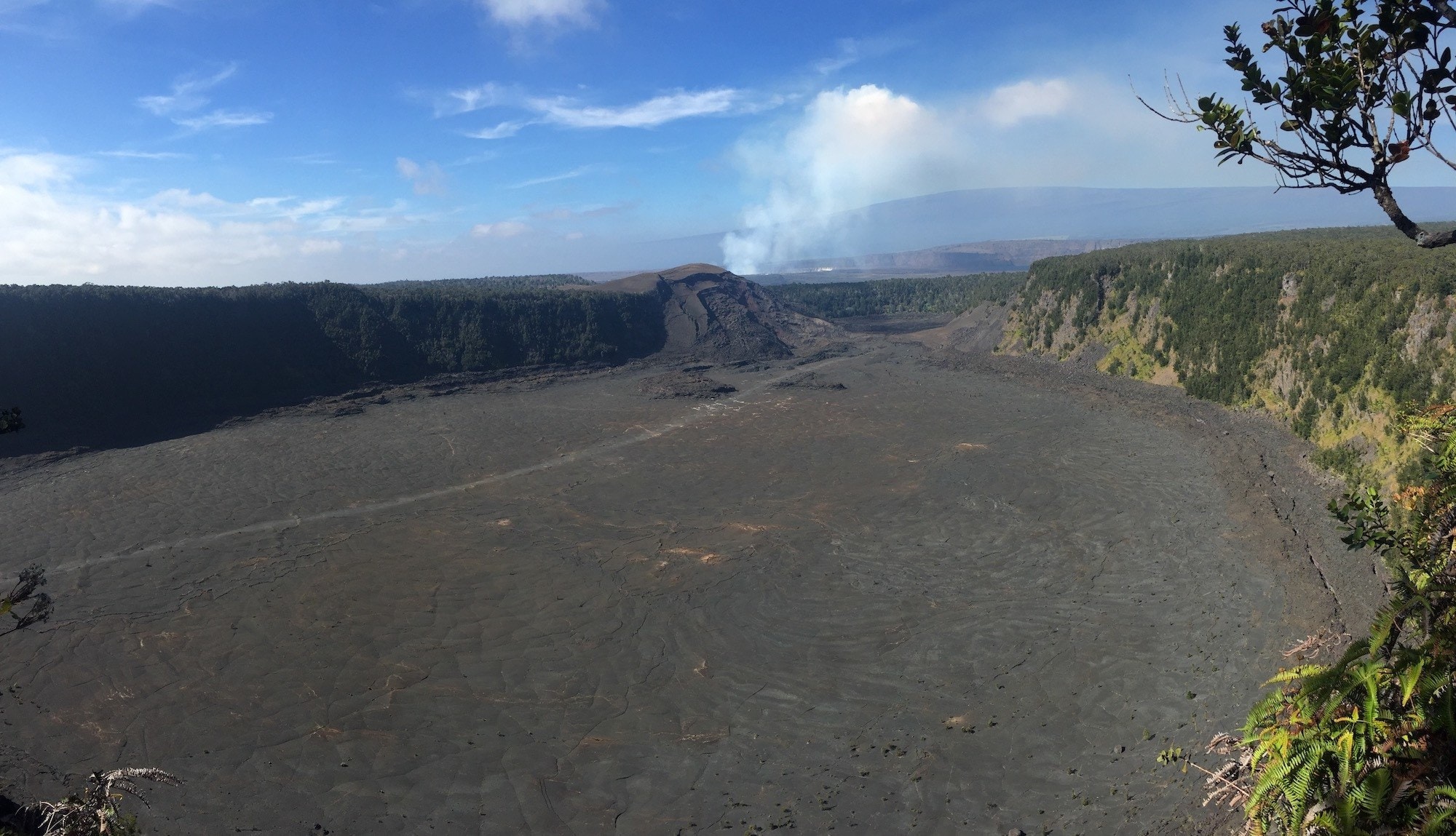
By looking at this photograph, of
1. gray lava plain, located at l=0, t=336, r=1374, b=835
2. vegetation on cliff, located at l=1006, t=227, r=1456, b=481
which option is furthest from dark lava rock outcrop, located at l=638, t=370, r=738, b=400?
vegetation on cliff, located at l=1006, t=227, r=1456, b=481

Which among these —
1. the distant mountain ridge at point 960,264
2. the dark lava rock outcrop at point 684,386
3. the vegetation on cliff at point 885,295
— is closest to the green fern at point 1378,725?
the dark lava rock outcrop at point 684,386

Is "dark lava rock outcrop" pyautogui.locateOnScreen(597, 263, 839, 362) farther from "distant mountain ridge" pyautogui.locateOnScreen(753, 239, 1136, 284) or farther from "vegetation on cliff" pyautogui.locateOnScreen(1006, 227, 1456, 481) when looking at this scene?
"distant mountain ridge" pyautogui.locateOnScreen(753, 239, 1136, 284)

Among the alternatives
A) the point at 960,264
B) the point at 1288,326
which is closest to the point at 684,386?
the point at 1288,326

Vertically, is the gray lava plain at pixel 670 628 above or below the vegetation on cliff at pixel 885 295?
below

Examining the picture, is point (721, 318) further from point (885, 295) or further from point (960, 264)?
point (960, 264)

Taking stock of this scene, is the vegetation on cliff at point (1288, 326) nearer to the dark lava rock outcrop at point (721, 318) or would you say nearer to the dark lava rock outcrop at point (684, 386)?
the dark lava rock outcrop at point (721, 318)

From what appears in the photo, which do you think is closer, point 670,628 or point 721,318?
point 670,628

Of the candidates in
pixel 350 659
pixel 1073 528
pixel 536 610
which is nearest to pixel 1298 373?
pixel 1073 528

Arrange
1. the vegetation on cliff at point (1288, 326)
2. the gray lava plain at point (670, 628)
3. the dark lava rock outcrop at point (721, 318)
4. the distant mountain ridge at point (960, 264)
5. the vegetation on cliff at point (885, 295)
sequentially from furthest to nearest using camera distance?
1. the distant mountain ridge at point (960, 264)
2. the vegetation on cliff at point (885, 295)
3. the dark lava rock outcrop at point (721, 318)
4. the vegetation on cliff at point (1288, 326)
5. the gray lava plain at point (670, 628)
